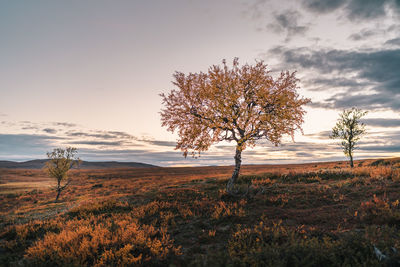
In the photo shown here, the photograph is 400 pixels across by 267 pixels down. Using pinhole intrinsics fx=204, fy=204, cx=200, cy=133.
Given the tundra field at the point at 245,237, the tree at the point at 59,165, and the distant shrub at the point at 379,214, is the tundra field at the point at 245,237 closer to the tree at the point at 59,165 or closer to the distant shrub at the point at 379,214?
the distant shrub at the point at 379,214

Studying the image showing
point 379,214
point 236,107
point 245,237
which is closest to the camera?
point 245,237

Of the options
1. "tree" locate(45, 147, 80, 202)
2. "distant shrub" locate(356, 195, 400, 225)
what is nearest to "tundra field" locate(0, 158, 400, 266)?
"distant shrub" locate(356, 195, 400, 225)

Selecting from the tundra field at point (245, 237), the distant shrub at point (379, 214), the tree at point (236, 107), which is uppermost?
the tree at point (236, 107)

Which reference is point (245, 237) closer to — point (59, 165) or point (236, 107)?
point (236, 107)

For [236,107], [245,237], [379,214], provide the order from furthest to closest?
[236,107] < [379,214] < [245,237]

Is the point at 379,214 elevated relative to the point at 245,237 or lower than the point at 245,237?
elevated

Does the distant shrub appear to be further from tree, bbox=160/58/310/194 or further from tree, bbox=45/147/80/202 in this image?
tree, bbox=45/147/80/202

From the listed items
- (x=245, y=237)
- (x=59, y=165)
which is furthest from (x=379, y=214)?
A: (x=59, y=165)

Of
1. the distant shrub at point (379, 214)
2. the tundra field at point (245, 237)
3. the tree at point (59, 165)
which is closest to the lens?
the tundra field at point (245, 237)

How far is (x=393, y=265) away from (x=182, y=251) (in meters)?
5.39

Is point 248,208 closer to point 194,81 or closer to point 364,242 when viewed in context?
point 364,242

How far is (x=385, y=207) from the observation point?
8062mm

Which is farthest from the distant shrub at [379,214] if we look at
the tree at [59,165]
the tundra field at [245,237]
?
the tree at [59,165]

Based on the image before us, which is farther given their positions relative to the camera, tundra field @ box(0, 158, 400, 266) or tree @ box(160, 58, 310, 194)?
tree @ box(160, 58, 310, 194)
